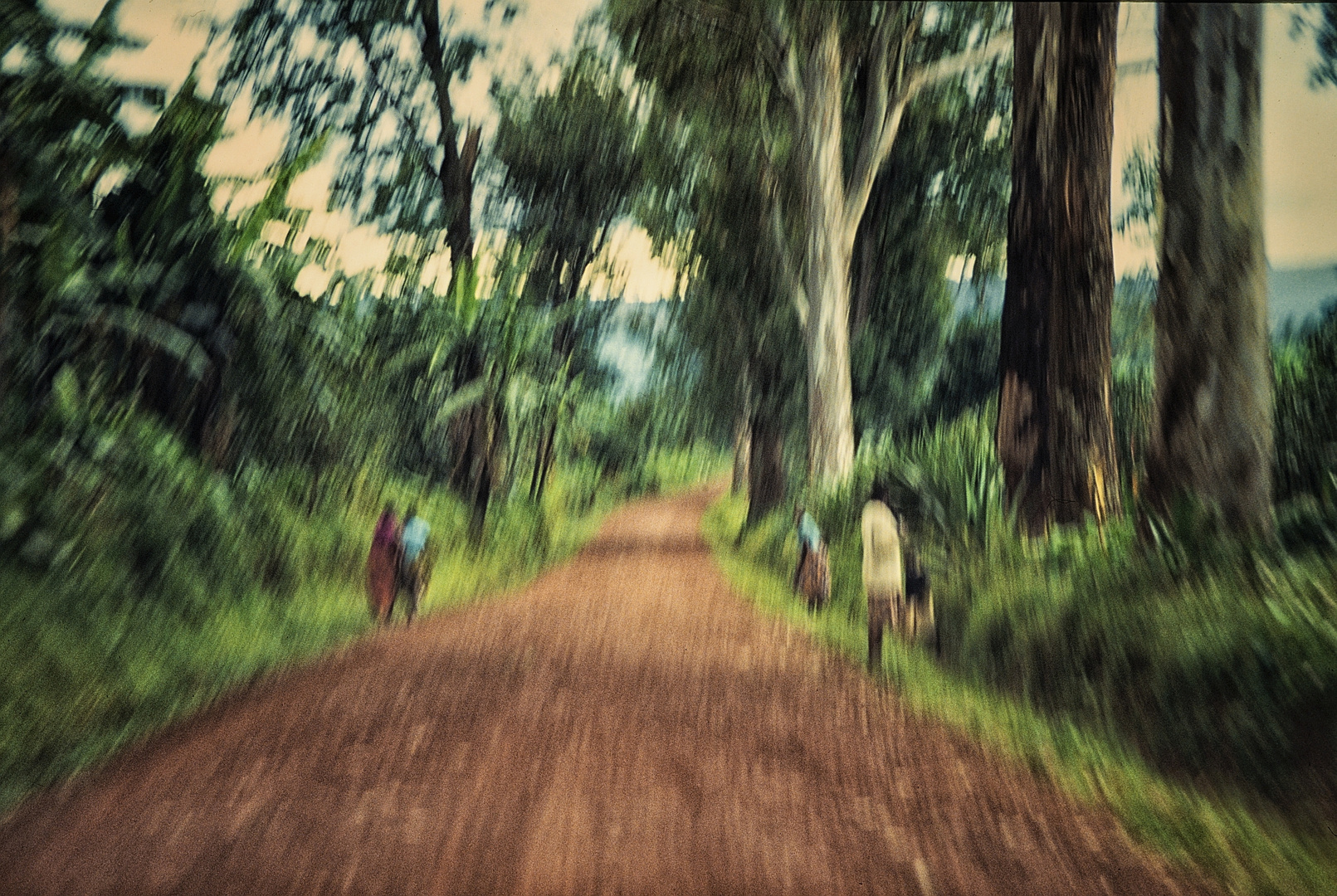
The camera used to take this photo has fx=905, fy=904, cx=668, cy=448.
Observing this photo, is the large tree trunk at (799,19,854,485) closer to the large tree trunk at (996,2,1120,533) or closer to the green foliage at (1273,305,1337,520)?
the large tree trunk at (996,2,1120,533)

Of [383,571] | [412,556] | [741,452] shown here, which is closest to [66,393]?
[383,571]

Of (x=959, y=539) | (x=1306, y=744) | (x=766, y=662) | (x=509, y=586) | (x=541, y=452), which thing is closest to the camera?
(x=1306, y=744)

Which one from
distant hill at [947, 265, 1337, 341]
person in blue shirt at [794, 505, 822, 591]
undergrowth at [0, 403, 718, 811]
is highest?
distant hill at [947, 265, 1337, 341]

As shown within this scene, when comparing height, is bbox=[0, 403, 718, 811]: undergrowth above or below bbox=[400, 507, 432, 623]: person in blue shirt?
above

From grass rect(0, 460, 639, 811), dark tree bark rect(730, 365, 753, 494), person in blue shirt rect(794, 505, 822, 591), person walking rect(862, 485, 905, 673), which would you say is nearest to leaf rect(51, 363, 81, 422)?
grass rect(0, 460, 639, 811)

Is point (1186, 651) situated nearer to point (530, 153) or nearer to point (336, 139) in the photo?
point (336, 139)

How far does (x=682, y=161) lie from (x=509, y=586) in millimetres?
11683

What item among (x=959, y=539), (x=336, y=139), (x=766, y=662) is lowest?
(x=766, y=662)

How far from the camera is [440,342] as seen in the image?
12.6 metres

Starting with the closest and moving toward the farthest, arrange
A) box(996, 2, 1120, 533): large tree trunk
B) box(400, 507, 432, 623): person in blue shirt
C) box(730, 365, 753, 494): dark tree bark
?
box(996, 2, 1120, 533): large tree trunk < box(400, 507, 432, 623): person in blue shirt < box(730, 365, 753, 494): dark tree bark

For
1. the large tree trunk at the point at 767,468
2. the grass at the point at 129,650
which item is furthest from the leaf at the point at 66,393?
the large tree trunk at the point at 767,468

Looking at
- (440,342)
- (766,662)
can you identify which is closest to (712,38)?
(440,342)

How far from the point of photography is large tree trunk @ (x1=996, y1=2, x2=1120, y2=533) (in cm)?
769

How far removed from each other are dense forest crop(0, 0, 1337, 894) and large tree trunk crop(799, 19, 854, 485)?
0.17 m
